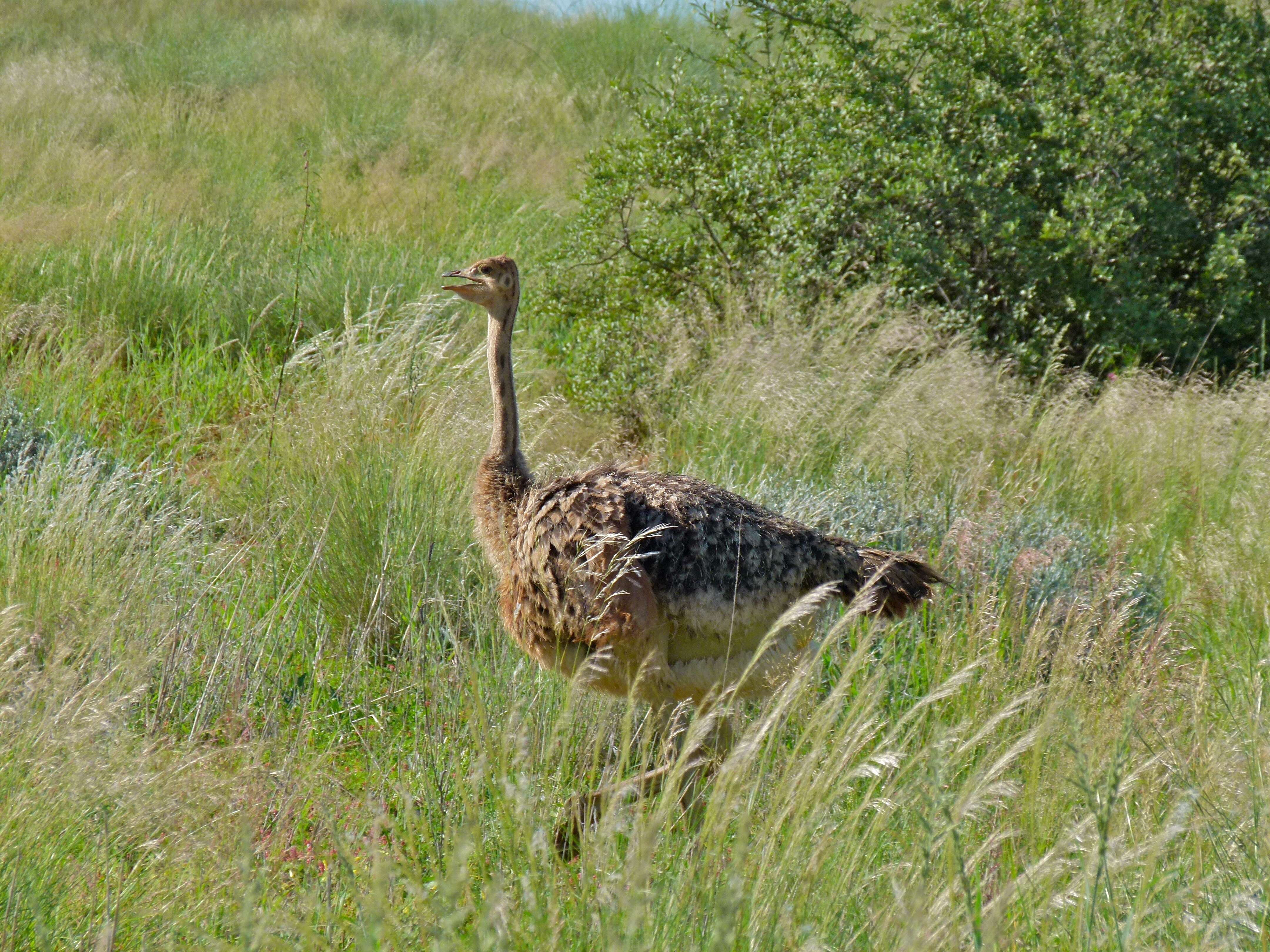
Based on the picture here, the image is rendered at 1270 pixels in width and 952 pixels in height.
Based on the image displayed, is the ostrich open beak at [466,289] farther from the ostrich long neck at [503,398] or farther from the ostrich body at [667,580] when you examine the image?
the ostrich body at [667,580]

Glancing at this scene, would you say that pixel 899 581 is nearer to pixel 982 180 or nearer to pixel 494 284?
pixel 494 284

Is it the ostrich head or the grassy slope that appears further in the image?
the ostrich head

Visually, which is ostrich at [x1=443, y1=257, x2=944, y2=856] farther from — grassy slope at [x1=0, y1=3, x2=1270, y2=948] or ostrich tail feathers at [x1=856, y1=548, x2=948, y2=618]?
grassy slope at [x1=0, y1=3, x2=1270, y2=948]

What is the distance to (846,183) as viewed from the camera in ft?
25.1

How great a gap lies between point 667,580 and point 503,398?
1.05 m

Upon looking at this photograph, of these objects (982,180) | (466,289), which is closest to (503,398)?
(466,289)

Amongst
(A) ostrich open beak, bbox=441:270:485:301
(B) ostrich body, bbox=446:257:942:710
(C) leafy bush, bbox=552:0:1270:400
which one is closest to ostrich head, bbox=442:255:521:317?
(A) ostrich open beak, bbox=441:270:485:301

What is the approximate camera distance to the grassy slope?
2256mm

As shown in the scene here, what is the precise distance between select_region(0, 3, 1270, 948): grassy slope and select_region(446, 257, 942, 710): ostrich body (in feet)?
0.54

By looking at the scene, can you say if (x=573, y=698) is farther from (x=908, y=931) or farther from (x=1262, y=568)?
(x=1262, y=568)

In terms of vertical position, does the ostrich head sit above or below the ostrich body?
above

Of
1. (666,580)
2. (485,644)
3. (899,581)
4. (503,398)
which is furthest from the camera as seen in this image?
(503,398)

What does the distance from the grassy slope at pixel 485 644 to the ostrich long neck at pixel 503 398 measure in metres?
0.42

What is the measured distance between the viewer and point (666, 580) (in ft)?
12.4
